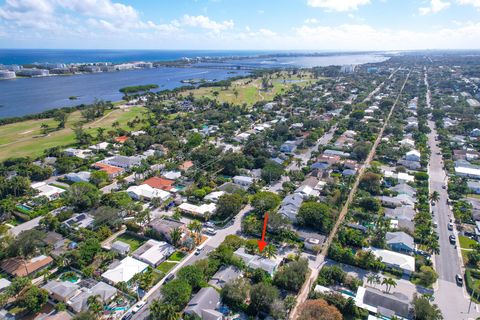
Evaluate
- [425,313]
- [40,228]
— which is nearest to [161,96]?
[40,228]

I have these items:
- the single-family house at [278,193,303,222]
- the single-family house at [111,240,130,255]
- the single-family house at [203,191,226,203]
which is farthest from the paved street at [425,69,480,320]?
the single-family house at [111,240,130,255]

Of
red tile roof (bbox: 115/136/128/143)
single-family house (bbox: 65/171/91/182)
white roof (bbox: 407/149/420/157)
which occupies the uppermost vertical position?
red tile roof (bbox: 115/136/128/143)

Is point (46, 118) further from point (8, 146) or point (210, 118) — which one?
point (210, 118)

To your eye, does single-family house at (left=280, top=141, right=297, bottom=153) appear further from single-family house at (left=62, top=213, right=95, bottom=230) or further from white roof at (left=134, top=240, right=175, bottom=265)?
single-family house at (left=62, top=213, right=95, bottom=230)

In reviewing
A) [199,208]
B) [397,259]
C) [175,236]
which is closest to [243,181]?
[199,208]

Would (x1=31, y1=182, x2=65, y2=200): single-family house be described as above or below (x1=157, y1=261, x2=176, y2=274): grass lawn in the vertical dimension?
above

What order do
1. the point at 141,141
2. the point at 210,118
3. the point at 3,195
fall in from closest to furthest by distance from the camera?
1. the point at 3,195
2. the point at 141,141
3. the point at 210,118

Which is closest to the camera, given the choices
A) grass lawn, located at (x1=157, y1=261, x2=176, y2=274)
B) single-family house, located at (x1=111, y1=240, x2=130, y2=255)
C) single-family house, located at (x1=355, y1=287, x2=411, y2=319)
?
single-family house, located at (x1=355, y1=287, x2=411, y2=319)
